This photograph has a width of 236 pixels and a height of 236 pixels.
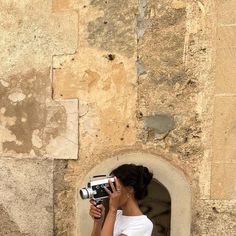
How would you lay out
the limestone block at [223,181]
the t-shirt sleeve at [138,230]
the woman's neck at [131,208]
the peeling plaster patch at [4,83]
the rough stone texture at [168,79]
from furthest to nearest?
the peeling plaster patch at [4,83], the rough stone texture at [168,79], the limestone block at [223,181], the woman's neck at [131,208], the t-shirt sleeve at [138,230]

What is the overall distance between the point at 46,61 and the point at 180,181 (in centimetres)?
124

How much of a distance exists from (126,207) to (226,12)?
1.30 metres

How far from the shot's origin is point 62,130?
3.35 metres

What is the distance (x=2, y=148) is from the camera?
11.6 feet

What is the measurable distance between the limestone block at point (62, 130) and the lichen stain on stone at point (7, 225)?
551mm

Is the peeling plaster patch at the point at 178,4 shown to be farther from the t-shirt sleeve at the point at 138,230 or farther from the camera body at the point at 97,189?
the t-shirt sleeve at the point at 138,230

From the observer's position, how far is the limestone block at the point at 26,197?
11.2 feet

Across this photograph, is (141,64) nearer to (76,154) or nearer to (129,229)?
(76,154)

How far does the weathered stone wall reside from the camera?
298cm

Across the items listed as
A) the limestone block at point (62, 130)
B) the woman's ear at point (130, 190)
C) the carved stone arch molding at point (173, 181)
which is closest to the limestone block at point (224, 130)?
the carved stone arch molding at point (173, 181)

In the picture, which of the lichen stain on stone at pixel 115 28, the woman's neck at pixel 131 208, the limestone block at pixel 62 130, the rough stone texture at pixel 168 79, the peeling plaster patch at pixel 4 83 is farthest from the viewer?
the peeling plaster patch at pixel 4 83

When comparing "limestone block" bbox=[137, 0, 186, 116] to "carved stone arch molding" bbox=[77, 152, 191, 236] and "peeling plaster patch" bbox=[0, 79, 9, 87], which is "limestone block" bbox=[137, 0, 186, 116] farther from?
"peeling plaster patch" bbox=[0, 79, 9, 87]

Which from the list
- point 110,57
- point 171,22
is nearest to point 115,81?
point 110,57

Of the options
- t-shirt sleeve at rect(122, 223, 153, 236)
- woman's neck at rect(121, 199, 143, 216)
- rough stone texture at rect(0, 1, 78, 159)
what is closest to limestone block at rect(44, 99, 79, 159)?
rough stone texture at rect(0, 1, 78, 159)
